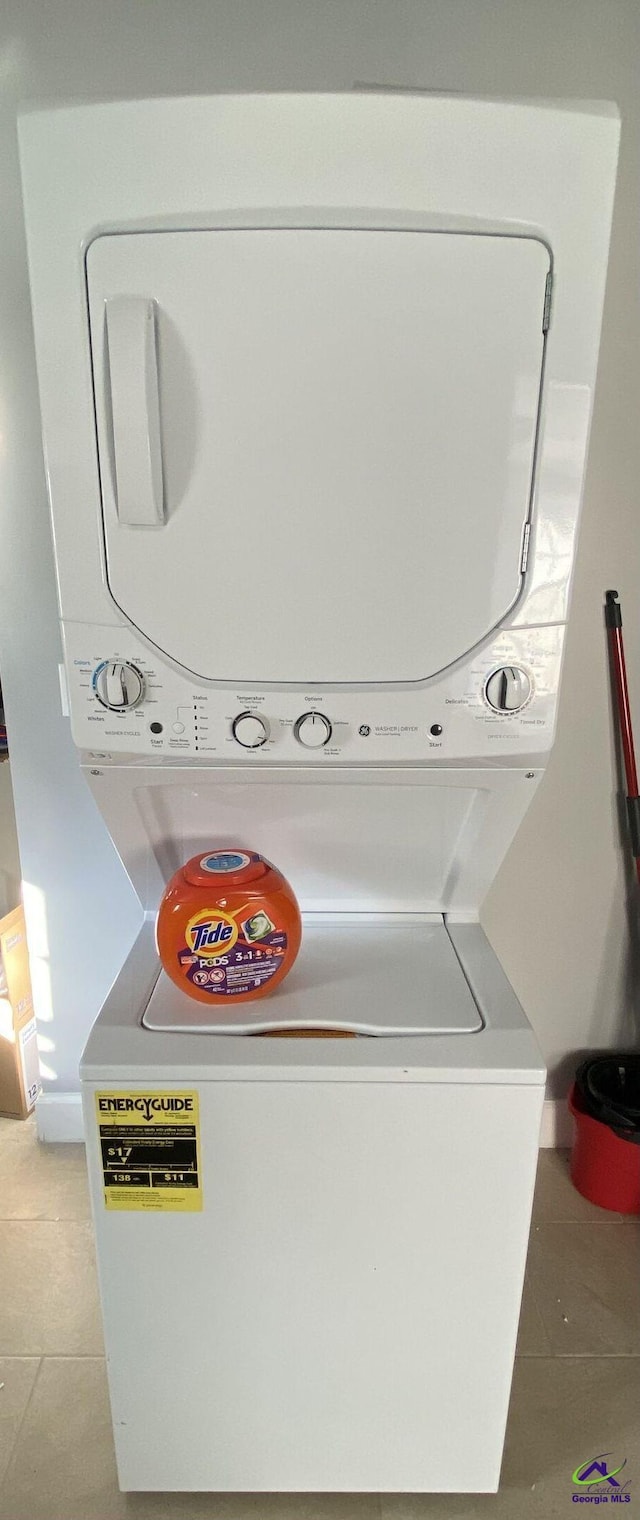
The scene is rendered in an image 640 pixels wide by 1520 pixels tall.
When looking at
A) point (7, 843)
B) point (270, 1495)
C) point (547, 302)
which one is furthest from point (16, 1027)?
point (547, 302)

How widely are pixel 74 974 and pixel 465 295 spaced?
144cm

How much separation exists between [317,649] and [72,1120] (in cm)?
136

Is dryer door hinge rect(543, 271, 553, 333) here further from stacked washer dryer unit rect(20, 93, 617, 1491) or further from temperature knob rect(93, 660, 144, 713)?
temperature knob rect(93, 660, 144, 713)

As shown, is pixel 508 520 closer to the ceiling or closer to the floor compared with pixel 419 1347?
closer to the ceiling

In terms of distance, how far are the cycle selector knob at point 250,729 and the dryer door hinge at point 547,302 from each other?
52 cm

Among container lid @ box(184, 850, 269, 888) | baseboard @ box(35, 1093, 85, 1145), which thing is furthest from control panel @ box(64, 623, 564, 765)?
baseboard @ box(35, 1093, 85, 1145)

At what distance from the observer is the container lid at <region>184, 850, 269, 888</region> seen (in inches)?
42.3

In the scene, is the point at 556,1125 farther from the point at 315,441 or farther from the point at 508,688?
the point at 315,441

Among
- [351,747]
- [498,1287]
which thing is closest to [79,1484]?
[498,1287]

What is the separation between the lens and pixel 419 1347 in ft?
3.65

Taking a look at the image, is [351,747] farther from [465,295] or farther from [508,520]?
[465,295]

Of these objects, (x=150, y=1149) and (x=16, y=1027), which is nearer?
(x=150, y=1149)

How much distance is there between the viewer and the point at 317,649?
1027 mm

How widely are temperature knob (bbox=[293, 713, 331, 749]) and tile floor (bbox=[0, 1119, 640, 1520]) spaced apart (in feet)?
3.49
